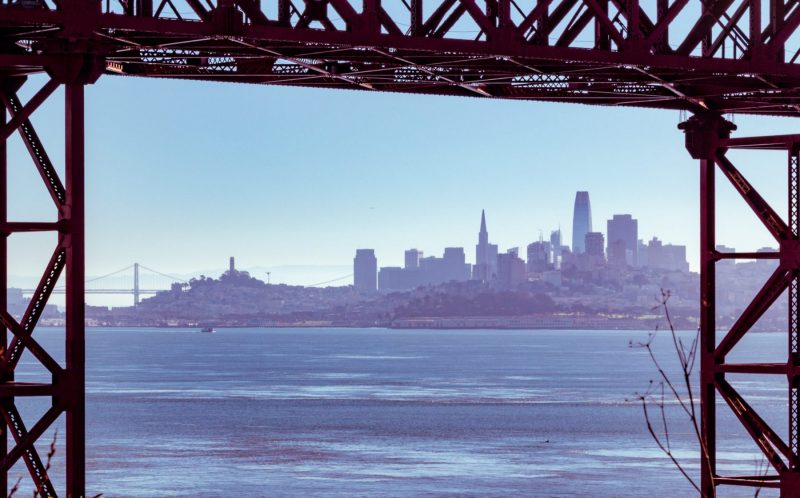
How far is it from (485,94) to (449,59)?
12.0ft

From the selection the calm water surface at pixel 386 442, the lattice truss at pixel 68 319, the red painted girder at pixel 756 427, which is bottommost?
the calm water surface at pixel 386 442

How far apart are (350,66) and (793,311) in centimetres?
850

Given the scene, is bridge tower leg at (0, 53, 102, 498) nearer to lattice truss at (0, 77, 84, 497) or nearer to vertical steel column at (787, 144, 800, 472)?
lattice truss at (0, 77, 84, 497)

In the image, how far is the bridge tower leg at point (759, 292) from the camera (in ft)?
69.6

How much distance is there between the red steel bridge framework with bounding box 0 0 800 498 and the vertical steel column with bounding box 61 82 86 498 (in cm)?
2

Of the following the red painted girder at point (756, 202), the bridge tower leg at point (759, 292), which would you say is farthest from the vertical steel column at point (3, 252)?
the red painted girder at point (756, 202)

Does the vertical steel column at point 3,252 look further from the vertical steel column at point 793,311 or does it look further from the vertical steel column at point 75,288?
the vertical steel column at point 793,311

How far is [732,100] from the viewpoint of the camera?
858 inches

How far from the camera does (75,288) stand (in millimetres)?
15109

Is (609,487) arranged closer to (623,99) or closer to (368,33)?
(623,99)

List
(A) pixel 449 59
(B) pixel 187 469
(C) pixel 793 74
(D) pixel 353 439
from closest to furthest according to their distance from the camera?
1. (A) pixel 449 59
2. (C) pixel 793 74
3. (B) pixel 187 469
4. (D) pixel 353 439

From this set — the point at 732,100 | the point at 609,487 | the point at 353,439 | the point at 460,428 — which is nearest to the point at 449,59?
the point at 732,100

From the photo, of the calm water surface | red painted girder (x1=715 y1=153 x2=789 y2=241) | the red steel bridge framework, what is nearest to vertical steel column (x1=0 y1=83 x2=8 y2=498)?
the red steel bridge framework

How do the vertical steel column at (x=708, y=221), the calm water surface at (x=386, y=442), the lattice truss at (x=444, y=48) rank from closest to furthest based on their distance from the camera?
the lattice truss at (x=444, y=48), the vertical steel column at (x=708, y=221), the calm water surface at (x=386, y=442)
